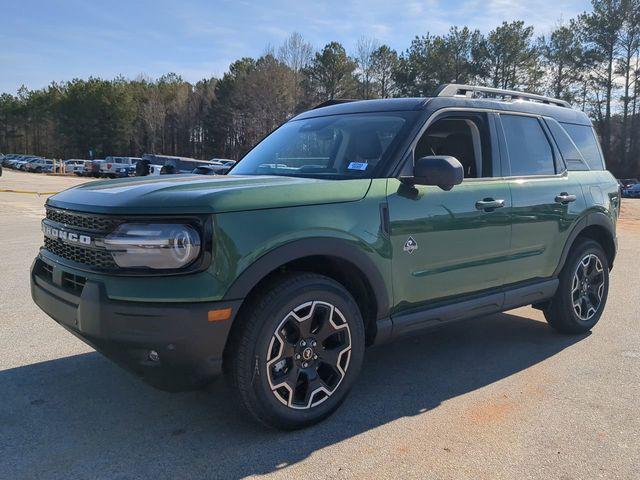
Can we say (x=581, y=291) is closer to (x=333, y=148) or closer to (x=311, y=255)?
(x=333, y=148)

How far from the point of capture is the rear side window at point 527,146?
4.46 meters

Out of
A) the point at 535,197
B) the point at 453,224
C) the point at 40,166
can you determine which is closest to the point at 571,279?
the point at 535,197

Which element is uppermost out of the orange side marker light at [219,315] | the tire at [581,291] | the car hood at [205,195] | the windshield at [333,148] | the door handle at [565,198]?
the windshield at [333,148]

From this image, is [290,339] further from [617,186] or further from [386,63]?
[386,63]

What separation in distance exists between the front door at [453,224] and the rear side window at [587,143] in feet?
4.52

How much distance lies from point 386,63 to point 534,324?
5885cm

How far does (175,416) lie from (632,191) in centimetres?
5145

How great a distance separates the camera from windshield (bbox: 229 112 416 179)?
148 inches

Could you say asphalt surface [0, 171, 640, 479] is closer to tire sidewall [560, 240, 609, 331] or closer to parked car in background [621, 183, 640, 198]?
tire sidewall [560, 240, 609, 331]

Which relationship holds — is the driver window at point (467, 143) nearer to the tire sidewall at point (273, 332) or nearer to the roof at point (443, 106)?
the roof at point (443, 106)

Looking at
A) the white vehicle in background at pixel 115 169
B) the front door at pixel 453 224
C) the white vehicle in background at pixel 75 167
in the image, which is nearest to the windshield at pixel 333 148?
the front door at pixel 453 224

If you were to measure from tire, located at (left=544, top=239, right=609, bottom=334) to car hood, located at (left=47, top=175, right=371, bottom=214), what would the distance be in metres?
2.48

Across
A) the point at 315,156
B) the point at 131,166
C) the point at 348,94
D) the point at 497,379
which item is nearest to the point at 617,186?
the point at 497,379

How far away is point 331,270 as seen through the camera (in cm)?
343
